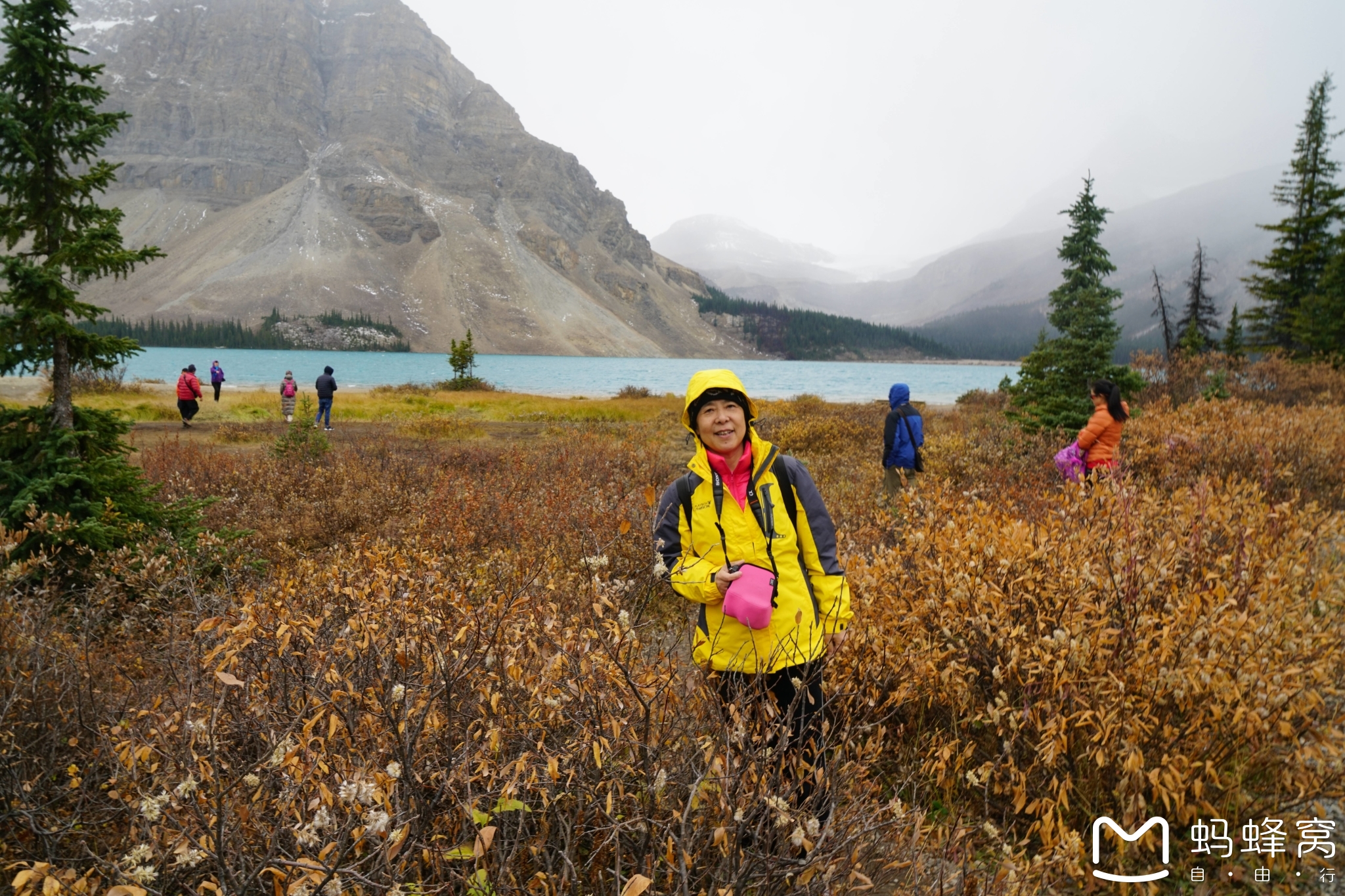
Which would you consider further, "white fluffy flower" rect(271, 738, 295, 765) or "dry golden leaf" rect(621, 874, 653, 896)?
"white fluffy flower" rect(271, 738, 295, 765)

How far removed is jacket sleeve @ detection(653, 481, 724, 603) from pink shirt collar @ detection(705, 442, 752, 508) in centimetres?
16

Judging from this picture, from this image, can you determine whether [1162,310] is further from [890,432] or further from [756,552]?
[756,552]

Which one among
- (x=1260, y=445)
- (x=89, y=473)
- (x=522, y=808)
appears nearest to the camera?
(x=522, y=808)

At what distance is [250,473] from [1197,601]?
38.7ft

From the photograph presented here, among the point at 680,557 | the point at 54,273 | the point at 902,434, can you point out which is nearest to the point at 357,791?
the point at 680,557

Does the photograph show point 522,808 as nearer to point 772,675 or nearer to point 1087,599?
point 772,675

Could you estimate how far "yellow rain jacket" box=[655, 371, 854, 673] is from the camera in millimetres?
2795

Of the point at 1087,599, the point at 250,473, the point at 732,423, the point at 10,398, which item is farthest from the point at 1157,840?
the point at 10,398

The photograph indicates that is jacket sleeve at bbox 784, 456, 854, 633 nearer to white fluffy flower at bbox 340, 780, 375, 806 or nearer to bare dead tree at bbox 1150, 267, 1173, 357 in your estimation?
white fluffy flower at bbox 340, 780, 375, 806

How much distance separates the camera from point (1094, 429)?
7.40m

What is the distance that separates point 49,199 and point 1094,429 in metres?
10.5

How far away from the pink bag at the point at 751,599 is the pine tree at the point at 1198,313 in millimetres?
36037

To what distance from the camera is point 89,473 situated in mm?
5109

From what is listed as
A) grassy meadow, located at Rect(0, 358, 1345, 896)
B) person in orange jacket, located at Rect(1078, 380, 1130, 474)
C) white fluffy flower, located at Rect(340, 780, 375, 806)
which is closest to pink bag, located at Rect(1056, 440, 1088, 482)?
person in orange jacket, located at Rect(1078, 380, 1130, 474)
